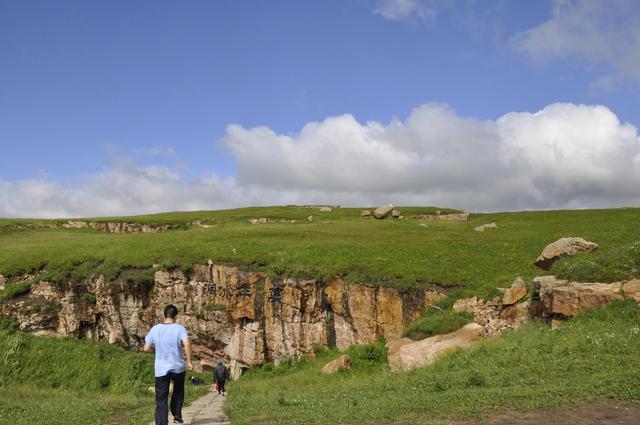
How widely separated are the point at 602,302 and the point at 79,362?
106 feet

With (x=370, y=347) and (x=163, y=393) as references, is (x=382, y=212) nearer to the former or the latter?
(x=370, y=347)

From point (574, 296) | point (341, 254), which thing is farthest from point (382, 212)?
point (574, 296)

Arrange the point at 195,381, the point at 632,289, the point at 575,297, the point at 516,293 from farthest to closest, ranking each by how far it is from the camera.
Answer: the point at 195,381
the point at 516,293
the point at 575,297
the point at 632,289

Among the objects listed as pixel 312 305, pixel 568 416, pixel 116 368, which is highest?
pixel 568 416

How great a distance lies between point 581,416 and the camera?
11000 mm

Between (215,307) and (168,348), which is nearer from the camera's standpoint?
(168,348)

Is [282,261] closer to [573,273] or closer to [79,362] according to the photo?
[79,362]

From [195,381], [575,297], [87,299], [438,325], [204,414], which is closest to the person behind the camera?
[204,414]

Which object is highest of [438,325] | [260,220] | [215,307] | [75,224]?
[260,220]

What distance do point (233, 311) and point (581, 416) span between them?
93.3 feet

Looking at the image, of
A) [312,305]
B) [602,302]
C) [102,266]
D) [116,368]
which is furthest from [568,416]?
[102,266]

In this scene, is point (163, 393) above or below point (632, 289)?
below

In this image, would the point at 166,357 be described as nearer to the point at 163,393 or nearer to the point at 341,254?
the point at 163,393

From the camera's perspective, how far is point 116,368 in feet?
109
